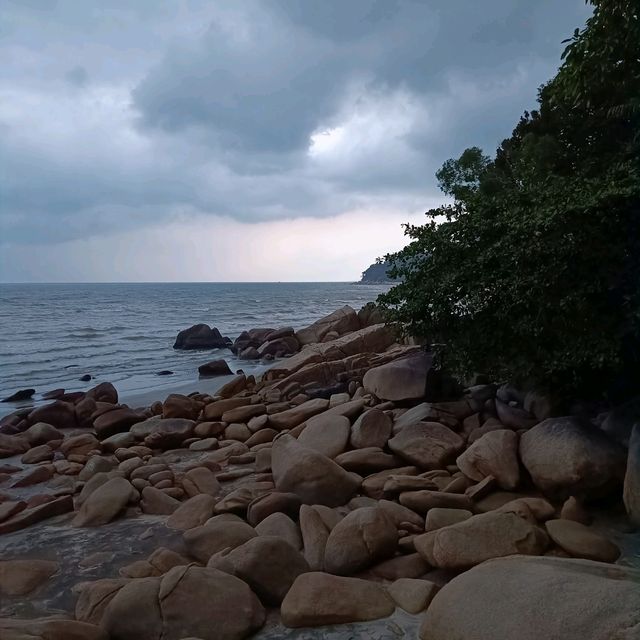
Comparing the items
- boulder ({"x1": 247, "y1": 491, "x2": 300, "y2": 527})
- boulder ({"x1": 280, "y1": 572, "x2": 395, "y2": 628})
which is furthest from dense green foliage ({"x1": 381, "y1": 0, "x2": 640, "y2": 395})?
boulder ({"x1": 280, "y1": 572, "x2": 395, "y2": 628})

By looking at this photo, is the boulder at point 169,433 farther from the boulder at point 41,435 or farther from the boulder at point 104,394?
the boulder at point 104,394

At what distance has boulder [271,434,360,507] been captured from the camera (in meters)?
5.12

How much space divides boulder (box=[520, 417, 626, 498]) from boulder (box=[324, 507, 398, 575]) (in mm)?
1504

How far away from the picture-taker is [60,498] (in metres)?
5.77

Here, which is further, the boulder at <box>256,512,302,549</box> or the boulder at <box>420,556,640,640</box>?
the boulder at <box>256,512,302,549</box>

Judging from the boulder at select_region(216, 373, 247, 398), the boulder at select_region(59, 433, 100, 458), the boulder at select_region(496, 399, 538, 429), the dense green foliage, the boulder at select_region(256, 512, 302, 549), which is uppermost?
the dense green foliage

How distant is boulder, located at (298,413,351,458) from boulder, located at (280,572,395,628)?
8.58 feet

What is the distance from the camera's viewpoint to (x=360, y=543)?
3.89 m

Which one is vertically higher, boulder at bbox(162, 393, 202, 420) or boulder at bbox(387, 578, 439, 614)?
boulder at bbox(387, 578, 439, 614)

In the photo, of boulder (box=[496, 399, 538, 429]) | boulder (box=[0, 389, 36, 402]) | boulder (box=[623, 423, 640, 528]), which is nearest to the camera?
boulder (box=[623, 423, 640, 528])

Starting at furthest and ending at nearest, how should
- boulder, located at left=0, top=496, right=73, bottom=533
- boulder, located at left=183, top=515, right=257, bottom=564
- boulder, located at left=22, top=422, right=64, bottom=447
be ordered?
boulder, located at left=22, top=422, right=64, bottom=447, boulder, located at left=0, top=496, right=73, bottom=533, boulder, located at left=183, top=515, right=257, bottom=564

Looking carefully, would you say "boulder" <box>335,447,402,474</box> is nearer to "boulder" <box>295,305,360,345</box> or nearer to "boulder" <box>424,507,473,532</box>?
"boulder" <box>424,507,473,532</box>

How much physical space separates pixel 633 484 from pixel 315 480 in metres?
2.64

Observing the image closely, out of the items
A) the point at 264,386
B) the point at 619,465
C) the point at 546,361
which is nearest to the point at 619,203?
the point at 546,361
